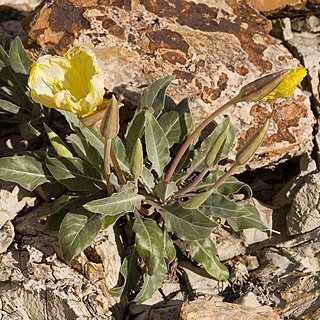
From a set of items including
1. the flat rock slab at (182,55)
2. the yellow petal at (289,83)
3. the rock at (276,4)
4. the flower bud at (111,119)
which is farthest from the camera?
the rock at (276,4)

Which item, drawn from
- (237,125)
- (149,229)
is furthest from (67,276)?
(237,125)

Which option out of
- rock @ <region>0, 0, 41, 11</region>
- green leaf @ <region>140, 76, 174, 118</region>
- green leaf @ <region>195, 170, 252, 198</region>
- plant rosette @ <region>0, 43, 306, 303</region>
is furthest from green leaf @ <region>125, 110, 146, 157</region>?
rock @ <region>0, 0, 41, 11</region>

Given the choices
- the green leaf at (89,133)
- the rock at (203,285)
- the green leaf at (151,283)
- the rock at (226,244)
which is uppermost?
the green leaf at (89,133)

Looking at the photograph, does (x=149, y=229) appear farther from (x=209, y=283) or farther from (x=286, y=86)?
(x=286, y=86)

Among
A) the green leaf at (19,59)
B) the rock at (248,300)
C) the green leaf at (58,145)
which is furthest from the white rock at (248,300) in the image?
the green leaf at (19,59)

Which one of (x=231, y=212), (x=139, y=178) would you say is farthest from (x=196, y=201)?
(x=139, y=178)

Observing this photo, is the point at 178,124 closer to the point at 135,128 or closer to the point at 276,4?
the point at 135,128

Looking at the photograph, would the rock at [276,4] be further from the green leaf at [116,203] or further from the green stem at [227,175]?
the green leaf at [116,203]
